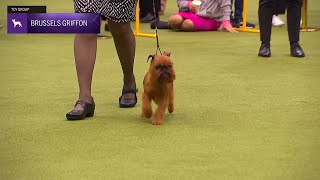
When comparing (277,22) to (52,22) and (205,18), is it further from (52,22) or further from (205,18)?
(52,22)

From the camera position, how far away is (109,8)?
3516 millimetres

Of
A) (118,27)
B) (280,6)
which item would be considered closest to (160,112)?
(118,27)

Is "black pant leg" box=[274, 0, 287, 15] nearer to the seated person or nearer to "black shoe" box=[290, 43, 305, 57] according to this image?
"black shoe" box=[290, 43, 305, 57]

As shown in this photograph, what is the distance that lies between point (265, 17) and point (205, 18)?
2.25 m

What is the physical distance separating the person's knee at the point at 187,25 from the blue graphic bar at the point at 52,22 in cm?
457

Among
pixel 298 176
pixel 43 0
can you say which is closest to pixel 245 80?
pixel 298 176

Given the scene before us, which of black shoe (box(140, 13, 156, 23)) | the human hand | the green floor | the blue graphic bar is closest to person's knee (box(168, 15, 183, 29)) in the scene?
the human hand

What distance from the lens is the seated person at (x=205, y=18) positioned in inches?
310

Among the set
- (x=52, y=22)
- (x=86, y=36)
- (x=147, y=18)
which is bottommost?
(x=147, y=18)

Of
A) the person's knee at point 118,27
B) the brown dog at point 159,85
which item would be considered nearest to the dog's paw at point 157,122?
the brown dog at point 159,85

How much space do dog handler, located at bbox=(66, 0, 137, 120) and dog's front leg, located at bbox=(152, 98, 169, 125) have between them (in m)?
0.41

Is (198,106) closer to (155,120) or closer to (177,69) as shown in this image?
(155,120)

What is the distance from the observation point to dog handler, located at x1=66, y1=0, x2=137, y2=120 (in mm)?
3512

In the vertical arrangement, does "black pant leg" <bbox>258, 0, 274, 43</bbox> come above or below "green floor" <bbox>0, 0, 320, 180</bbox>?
above
